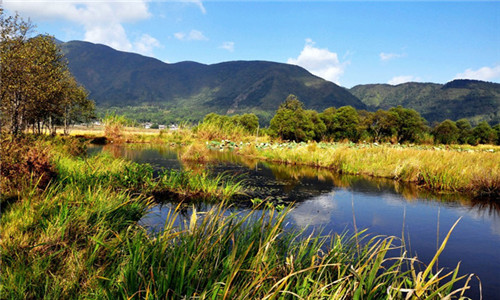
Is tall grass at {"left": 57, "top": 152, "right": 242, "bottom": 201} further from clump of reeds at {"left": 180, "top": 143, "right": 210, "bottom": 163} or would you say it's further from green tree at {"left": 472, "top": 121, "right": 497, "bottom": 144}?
green tree at {"left": 472, "top": 121, "right": 497, "bottom": 144}

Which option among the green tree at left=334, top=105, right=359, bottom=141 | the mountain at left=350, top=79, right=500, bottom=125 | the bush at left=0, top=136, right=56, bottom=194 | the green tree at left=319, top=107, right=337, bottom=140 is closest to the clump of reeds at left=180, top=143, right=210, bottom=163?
the bush at left=0, top=136, right=56, bottom=194

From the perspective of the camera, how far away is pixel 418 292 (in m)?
2.21

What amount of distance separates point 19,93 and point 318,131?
28.3 m

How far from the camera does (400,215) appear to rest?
7453 mm

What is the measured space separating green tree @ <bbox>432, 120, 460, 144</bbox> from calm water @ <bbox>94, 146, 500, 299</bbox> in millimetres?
28098

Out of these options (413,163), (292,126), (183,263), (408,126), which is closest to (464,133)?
(408,126)

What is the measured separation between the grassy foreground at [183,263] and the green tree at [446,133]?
36370mm

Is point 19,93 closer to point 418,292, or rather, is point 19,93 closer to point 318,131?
point 418,292

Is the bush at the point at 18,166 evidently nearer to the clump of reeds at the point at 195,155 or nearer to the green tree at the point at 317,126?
the clump of reeds at the point at 195,155

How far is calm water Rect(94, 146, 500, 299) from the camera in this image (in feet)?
16.5

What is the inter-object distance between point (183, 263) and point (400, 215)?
22.6 ft

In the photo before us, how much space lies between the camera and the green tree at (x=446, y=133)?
33825mm

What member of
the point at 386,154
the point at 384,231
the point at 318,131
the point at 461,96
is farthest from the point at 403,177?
the point at 461,96

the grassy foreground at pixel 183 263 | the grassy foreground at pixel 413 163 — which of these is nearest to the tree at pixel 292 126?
the grassy foreground at pixel 413 163
